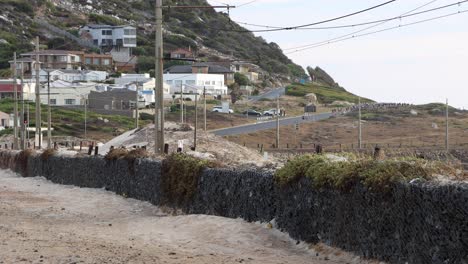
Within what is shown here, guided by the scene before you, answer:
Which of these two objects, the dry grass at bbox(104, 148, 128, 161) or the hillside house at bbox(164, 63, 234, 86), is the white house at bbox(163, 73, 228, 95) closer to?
the hillside house at bbox(164, 63, 234, 86)

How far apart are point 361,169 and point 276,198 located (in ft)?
11.3

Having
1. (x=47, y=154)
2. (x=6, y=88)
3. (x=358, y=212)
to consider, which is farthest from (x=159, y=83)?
(x=6, y=88)

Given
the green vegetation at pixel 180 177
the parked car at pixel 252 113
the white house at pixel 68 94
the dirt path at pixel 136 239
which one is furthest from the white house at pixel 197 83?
the dirt path at pixel 136 239

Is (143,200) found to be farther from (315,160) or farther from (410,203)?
(410,203)

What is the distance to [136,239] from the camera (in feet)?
55.7

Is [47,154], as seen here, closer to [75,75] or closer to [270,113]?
[270,113]

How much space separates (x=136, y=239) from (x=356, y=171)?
533 centimetres

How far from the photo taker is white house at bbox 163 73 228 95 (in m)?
147

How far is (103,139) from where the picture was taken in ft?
320

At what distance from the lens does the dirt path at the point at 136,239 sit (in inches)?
550

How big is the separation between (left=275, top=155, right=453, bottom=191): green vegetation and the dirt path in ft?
3.99

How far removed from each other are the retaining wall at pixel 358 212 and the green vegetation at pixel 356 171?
0.16 meters

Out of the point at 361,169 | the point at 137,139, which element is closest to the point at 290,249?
the point at 361,169

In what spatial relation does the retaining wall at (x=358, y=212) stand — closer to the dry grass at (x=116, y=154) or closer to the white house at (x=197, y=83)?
the dry grass at (x=116, y=154)
